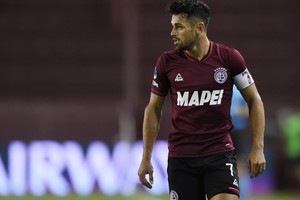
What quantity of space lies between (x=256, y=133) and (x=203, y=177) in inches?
19.9

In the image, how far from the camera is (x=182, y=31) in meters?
7.34

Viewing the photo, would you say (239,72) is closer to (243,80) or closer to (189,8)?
(243,80)

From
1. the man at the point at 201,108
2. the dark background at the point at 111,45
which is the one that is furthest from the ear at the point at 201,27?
the dark background at the point at 111,45

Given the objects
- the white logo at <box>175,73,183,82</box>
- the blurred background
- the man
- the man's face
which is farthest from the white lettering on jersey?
the blurred background

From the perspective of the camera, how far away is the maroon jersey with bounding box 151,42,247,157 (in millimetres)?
7336

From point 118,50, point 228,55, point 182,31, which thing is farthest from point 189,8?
point 118,50

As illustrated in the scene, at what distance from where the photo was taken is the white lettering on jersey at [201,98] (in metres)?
7.33

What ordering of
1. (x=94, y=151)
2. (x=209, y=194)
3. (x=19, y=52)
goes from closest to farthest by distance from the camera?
(x=209, y=194) < (x=94, y=151) < (x=19, y=52)

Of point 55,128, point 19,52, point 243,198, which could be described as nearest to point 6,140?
point 55,128

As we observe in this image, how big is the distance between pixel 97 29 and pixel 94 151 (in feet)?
12.7

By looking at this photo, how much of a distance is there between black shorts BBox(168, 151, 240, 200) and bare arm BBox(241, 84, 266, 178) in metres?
0.16

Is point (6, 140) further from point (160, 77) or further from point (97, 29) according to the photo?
point (160, 77)

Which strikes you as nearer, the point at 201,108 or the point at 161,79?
the point at 201,108

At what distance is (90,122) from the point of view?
1741cm
